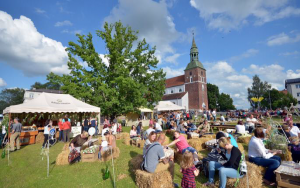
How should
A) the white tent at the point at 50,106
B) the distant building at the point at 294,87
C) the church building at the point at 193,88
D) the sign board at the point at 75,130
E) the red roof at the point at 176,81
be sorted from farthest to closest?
the red roof at the point at 176,81 → the church building at the point at 193,88 → the distant building at the point at 294,87 → the sign board at the point at 75,130 → the white tent at the point at 50,106

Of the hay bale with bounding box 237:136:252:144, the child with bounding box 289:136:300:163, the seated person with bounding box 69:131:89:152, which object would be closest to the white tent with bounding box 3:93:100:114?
the seated person with bounding box 69:131:89:152

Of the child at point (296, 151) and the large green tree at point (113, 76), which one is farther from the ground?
the large green tree at point (113, 76)

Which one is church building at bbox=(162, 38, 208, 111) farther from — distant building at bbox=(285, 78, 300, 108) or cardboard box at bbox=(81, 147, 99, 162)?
cardboard box at bbox=(81, 147, 99, 162)

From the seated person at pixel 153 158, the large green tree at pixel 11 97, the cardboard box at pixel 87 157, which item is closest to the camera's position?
the seated person at pixel 153 158

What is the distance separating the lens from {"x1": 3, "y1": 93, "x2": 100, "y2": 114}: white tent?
9505mm

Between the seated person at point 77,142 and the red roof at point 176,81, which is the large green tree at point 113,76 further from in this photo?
the red roof at point 176,81

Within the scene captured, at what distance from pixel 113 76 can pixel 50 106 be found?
7.82 meters

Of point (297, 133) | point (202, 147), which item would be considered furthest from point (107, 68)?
point (297, 133)

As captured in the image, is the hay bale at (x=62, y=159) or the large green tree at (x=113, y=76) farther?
the large green tree at (x=113, y=76)

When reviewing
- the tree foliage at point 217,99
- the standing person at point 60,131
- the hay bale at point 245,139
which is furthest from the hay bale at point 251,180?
the tree foliage at point 217,99

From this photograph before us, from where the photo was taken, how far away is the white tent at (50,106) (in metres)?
9.51

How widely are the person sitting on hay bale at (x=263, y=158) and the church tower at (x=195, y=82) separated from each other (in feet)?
162

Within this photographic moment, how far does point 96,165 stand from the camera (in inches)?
236

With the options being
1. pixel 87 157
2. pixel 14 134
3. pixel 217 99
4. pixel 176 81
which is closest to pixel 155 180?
pixel 87 157
